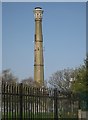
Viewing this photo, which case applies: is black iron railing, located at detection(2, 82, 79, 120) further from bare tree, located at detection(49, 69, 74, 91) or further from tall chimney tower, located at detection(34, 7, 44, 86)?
tall chimney tower, located at detection(34, 7, 44, 86)

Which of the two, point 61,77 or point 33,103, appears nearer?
point 33,103

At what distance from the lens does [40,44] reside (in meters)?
58.0

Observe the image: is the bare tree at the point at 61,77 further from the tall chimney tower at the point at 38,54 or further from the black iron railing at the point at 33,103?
the black iron railing at the point at 33,103

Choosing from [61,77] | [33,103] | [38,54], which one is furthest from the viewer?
[38,54]

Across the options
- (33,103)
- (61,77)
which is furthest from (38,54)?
(33,103)

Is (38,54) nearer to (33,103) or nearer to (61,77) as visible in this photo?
(61,77)

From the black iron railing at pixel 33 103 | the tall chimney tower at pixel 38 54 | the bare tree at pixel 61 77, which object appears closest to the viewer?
the black iron railing at pixel 33 103

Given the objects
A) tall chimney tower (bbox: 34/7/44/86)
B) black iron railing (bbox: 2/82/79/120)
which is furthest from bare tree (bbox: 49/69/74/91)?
black iron railing (bbox: 2/82/79/120)

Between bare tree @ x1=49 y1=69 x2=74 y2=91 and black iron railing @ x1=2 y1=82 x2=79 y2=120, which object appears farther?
bare tree @ x1=49 y1=69 x2=74 y2=91

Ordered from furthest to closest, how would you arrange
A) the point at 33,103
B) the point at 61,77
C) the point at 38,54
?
1. the point at 38,54
2. the point at 61,77
3. the point at 33,103

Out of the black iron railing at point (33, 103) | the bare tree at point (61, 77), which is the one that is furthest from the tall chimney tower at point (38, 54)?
the black iron railing at point (33, 103)

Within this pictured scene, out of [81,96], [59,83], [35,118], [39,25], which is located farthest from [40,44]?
[35,118]

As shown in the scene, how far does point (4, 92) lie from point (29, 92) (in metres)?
1.39

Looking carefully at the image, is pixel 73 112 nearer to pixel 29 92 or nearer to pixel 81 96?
pixel 81 96
